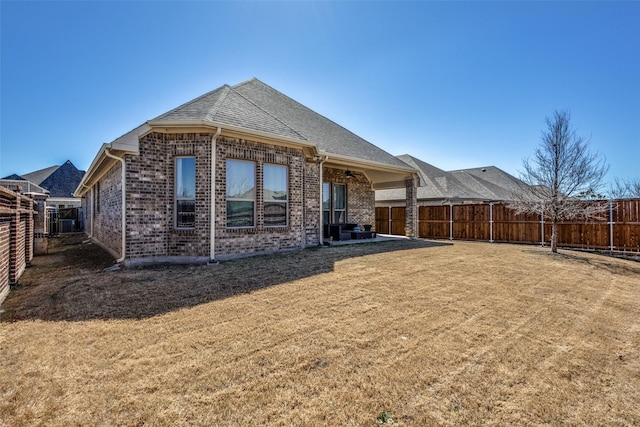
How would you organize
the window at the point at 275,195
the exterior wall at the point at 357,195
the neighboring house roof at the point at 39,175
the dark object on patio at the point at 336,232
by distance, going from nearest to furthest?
the window at the point at 275,195 → the dark object on patio at the point at 336,232 → the exterior wall at the point at 357,195 → the neighboring house roof at the point at 39,175

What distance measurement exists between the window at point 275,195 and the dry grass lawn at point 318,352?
3188 millimetres

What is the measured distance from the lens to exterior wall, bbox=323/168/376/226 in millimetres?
13844

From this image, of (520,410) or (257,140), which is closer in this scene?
(520,410)

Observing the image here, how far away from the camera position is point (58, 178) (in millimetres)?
32719

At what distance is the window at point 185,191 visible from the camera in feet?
25.5

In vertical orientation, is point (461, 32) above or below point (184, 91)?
above

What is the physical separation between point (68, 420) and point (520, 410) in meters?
3.26

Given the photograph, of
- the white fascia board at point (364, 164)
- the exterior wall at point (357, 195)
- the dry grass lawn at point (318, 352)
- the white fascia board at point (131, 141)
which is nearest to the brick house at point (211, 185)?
the white fascia board at point (131, 141)

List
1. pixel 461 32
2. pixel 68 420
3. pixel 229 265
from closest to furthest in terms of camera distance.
A: pixel 68 420 → pixel 229 265 → pixel 461 32

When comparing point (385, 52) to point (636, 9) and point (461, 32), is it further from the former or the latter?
point (636, 9)

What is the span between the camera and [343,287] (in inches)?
213

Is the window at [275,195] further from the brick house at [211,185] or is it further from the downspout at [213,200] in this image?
the downspout at [213,200]

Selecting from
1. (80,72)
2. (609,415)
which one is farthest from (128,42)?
(609,415)

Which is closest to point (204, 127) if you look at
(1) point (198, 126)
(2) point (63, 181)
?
(1) point (198, 126)
